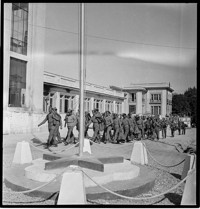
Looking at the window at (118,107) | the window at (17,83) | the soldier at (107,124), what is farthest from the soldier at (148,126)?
the window at (118,107)

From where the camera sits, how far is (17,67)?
14.0 m

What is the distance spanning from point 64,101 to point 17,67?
5.19 m

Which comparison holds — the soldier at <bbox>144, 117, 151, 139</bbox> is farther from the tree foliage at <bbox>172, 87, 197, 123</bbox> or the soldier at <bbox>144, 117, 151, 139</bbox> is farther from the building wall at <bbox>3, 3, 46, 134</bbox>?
the building wall at <bbox>3, 3, 46, 134</bbox>

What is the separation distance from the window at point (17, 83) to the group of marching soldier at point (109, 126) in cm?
333

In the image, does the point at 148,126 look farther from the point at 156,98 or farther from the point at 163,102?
the point at 156,98

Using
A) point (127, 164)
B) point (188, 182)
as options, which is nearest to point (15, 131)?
point (127, 164)

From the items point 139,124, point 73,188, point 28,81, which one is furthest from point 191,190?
point 28,81

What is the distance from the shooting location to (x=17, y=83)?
44.7 feet

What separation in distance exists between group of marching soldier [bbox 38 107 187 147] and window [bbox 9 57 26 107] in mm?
3334

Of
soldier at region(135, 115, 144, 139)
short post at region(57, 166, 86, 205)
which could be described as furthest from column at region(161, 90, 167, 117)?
short post at region(57, 166, 86, 205)

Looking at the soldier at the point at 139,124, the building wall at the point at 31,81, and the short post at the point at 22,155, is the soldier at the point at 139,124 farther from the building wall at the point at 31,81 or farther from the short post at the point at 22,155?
the short post at the point at 22,155

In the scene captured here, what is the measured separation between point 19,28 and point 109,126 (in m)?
7.26

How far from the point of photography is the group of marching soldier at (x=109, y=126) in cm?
941

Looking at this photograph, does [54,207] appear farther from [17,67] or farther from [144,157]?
[17,67]
